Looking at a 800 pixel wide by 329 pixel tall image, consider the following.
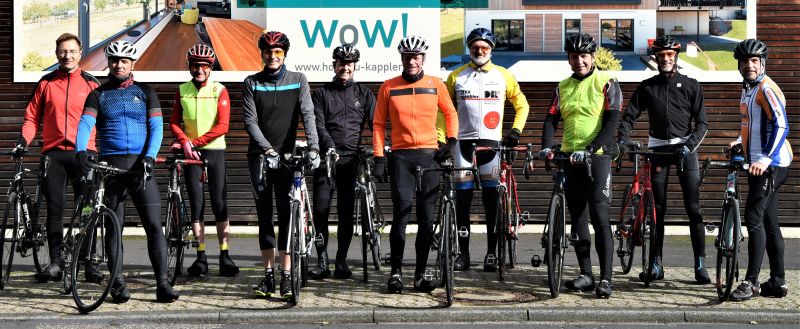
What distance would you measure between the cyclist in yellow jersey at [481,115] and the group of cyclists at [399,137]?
0.01 m

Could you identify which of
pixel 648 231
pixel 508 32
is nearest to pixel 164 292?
pixel 648 231

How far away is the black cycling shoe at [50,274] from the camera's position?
37.6 ft

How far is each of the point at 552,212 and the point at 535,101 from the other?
5.36 m

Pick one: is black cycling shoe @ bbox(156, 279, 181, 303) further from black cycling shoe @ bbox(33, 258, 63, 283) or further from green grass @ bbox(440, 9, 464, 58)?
green grass @ bbox(440, 9, 464, 58)

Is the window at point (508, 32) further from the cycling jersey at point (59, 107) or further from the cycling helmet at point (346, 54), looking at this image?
the cycling jersey at point (59, 107)

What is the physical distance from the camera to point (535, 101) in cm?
1564

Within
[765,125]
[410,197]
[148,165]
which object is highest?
[765,125]

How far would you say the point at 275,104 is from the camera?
10.6 metres

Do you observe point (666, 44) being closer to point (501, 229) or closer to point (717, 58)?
point (501, 229)

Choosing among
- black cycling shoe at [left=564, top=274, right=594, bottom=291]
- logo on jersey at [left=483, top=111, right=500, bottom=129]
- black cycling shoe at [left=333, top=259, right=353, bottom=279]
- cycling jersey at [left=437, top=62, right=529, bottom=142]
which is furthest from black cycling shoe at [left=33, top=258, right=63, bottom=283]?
black cycling shoe at [left=564, top=274, right=594, bottom=291]

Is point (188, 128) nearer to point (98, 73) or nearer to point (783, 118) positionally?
point (98, 73)

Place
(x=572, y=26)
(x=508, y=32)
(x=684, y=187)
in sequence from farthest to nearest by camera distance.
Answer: (x=572, y=26) → (x=508, y=32) → (x=684, y=187)

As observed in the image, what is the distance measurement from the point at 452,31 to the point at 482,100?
3514mm

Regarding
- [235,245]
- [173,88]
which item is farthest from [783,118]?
[173,88]
